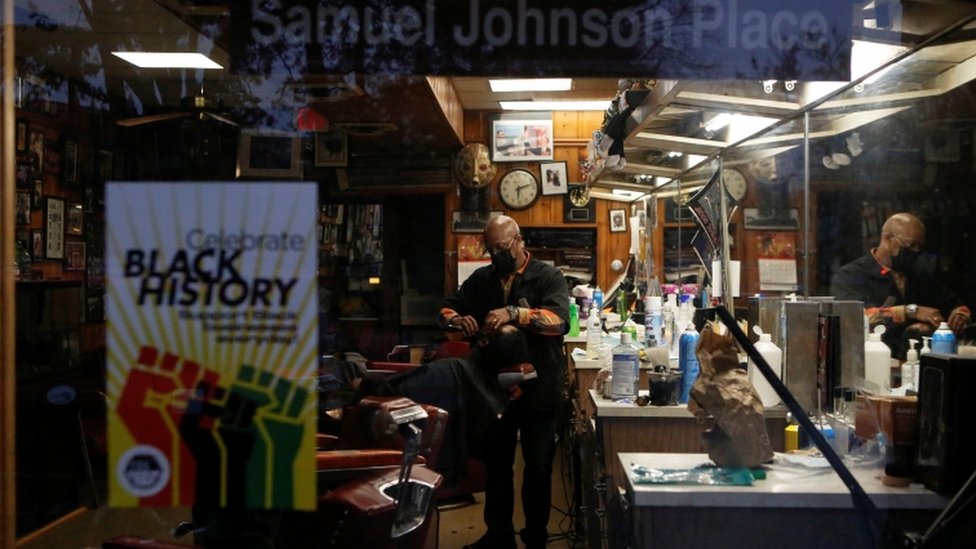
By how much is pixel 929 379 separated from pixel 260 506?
63.8 inches

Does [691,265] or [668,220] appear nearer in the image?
[691,265]

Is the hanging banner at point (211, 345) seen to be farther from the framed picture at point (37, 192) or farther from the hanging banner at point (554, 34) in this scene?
the framed picture at point (37, 192)

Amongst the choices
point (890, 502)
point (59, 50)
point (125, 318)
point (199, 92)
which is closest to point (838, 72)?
point (890, 502)

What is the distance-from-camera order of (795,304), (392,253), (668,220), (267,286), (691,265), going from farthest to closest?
(668,220) < (691,265) < (392,253) < (795,304) < (267,286)

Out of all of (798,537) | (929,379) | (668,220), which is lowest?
(798,537)

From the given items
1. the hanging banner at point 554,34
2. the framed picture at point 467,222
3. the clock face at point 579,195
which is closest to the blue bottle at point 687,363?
the hanging banner at point 554,34

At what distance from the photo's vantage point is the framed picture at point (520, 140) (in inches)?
197

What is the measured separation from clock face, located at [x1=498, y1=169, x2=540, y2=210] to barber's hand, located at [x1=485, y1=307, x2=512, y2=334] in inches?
103

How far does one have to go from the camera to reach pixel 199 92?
2365mm

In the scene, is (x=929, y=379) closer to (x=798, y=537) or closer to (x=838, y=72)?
(x=798, y=537)

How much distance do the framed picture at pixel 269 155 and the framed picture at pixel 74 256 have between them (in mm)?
541

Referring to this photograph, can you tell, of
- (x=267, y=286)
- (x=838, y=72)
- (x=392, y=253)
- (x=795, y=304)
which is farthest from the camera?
(x=392, y=253)

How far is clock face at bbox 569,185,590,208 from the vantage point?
270 inches

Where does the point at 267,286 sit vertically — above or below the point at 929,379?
above
